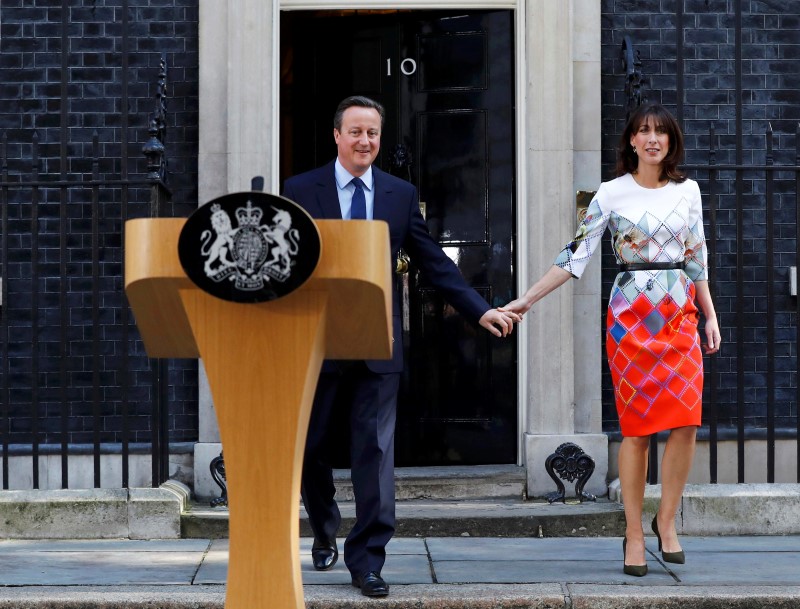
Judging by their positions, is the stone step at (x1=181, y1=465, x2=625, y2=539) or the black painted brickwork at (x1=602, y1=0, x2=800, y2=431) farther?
the black painted brickwork at (x1=602, y1=0, x2=800, y2=431)

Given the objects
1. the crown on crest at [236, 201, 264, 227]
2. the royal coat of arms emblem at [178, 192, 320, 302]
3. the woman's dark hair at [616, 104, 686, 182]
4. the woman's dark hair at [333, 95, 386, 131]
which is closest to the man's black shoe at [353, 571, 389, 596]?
the woman's dark hair at [333, 95, 386, 131]

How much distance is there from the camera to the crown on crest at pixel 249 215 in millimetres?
2916

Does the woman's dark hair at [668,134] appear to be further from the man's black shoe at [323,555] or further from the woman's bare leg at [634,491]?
the man's black shoe at [323,555]

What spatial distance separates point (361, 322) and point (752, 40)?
479 centimetres

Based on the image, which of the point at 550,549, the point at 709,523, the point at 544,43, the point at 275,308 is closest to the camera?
the point at 275,308

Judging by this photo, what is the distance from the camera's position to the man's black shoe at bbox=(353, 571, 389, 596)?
15.2 ft

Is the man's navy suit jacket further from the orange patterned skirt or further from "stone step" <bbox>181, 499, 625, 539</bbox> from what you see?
"stone step" <bbox>181, 499, 625, 539</bbox>

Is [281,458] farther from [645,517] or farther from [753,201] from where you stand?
[753,201]

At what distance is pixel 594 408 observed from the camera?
7.01 m

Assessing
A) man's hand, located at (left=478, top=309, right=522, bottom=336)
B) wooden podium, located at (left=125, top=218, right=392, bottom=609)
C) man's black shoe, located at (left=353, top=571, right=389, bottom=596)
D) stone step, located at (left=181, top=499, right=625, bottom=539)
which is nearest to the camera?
wooden podium, located at (left=125, top=218, right=392, bottom=609)

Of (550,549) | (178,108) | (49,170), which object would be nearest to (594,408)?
(550,549)

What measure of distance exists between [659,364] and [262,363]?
2.28 metres

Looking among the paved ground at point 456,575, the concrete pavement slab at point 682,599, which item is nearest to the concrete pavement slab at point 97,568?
the paved ground at point 456,575

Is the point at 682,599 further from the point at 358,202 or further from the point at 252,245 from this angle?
the point at 252,245
